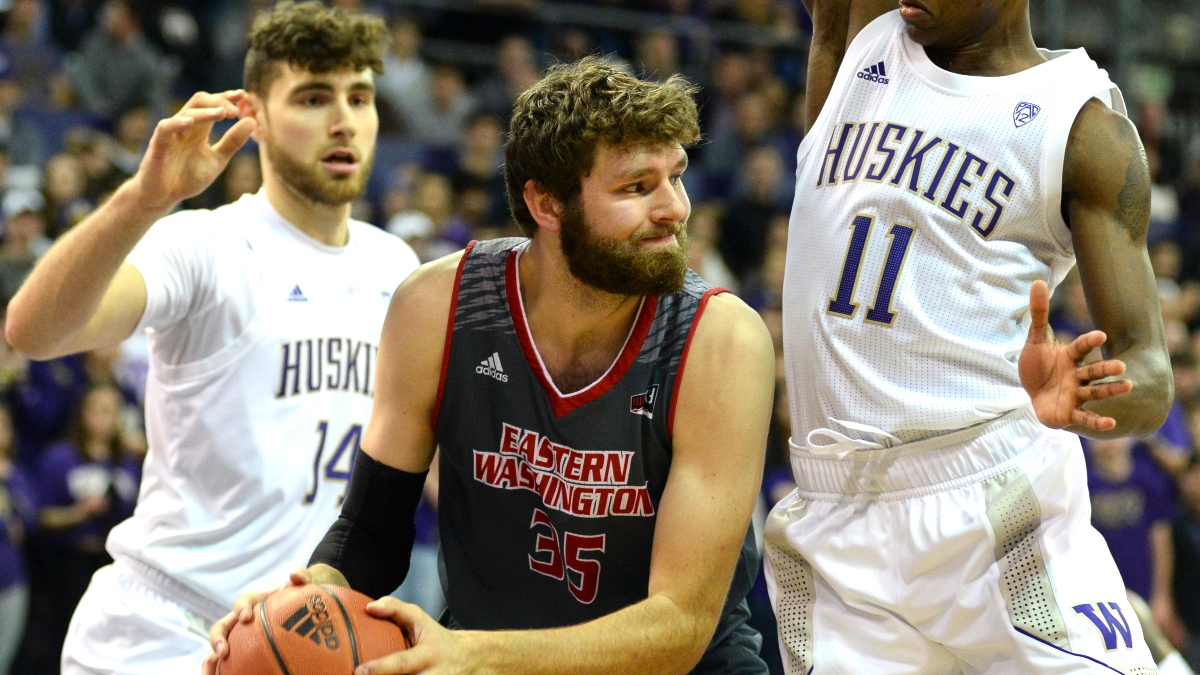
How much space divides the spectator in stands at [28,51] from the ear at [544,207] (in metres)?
8.72

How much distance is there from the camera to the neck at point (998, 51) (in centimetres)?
342

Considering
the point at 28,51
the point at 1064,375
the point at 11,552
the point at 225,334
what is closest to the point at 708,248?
the point at 28,51

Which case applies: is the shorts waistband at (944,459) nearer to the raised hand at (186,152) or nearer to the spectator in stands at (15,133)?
the raised hand at (186,152)

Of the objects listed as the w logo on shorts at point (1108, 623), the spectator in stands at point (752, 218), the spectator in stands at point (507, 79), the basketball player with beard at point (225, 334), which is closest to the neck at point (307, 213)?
the basketball player with beard at point (225, 334)

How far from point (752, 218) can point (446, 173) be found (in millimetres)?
2755

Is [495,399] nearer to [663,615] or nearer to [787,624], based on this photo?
[663,615]

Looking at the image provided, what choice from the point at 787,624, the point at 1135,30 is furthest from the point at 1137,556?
the point at 1135,30

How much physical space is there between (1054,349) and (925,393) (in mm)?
534

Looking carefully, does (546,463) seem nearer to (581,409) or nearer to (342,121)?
(581,409)

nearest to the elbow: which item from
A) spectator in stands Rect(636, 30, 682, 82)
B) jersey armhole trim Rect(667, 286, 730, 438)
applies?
jersey armhole trim Rect(667, 286, 730, 438)

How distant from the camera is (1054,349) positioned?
110 inches

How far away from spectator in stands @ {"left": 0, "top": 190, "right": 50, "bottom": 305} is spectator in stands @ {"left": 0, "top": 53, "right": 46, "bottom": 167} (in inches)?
55.6

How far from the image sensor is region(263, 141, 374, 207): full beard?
452cm

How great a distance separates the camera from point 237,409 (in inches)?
165
